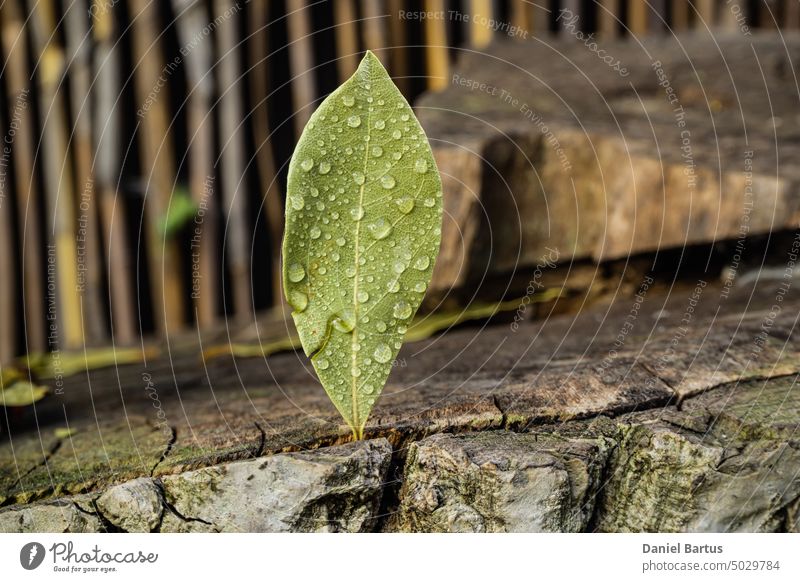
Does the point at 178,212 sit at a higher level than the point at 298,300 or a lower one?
higher

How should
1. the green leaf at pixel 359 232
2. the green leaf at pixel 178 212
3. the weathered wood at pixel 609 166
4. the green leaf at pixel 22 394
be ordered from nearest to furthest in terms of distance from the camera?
the green leaf at pixel 359 232
the green leaf at pixel 22 394
the weathered wood at pixel 609 166
the green leaf at pixel 178 212

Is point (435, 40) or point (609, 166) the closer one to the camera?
point (609, 166)

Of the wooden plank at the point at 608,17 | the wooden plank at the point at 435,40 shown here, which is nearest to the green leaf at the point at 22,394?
the wooden plank at the point at 435,40

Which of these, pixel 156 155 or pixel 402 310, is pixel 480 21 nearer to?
pixel 156 155

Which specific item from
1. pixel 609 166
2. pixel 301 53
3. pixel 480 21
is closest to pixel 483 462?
pixel 609 166

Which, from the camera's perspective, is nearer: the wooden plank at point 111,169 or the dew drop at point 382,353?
the dew drop at point 382,353

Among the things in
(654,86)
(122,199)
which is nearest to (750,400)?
(654,86)

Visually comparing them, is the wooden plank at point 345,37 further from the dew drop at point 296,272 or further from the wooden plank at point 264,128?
the dew drop at point 296,272

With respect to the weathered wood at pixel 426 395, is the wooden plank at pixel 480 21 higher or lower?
higher
